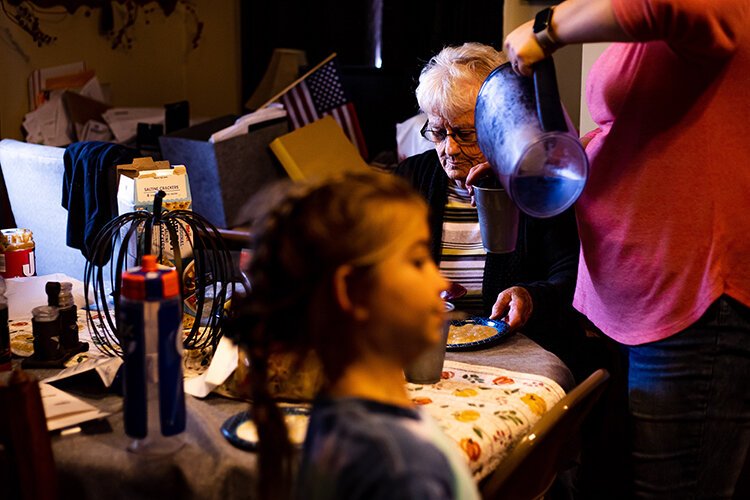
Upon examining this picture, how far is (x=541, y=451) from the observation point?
115 cm

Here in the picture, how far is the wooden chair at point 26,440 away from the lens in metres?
1.04

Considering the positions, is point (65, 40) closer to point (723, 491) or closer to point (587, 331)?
point (587, 331)

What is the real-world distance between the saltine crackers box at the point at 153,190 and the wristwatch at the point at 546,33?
731 millimetres

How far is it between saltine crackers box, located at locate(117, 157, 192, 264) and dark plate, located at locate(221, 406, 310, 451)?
0.49 metres

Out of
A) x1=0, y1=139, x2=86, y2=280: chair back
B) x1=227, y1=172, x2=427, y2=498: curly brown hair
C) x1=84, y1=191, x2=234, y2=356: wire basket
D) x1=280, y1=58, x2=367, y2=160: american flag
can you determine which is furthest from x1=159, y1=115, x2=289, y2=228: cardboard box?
x1=227, y1=172, x2=427, y2=498: curly brown hair

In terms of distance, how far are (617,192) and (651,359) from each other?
268 mm

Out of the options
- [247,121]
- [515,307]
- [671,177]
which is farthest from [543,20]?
[247,121]

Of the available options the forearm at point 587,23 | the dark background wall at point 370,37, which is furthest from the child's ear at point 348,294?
the dark background wall at point 370,37

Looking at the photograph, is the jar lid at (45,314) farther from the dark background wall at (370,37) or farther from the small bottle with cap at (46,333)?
the dark background wall at (370,37)

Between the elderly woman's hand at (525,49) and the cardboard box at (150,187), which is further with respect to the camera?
the cardboard box at (150,187)

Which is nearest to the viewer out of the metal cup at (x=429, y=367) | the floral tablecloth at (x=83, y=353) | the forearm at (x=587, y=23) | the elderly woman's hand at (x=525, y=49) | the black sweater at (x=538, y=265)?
the forearm at (x=587, y=23)

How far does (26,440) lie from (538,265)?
1310mm

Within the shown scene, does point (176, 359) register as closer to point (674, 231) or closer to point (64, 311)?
point (64, 311)

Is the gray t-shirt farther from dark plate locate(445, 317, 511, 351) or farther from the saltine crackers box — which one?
the saltine crackers box
